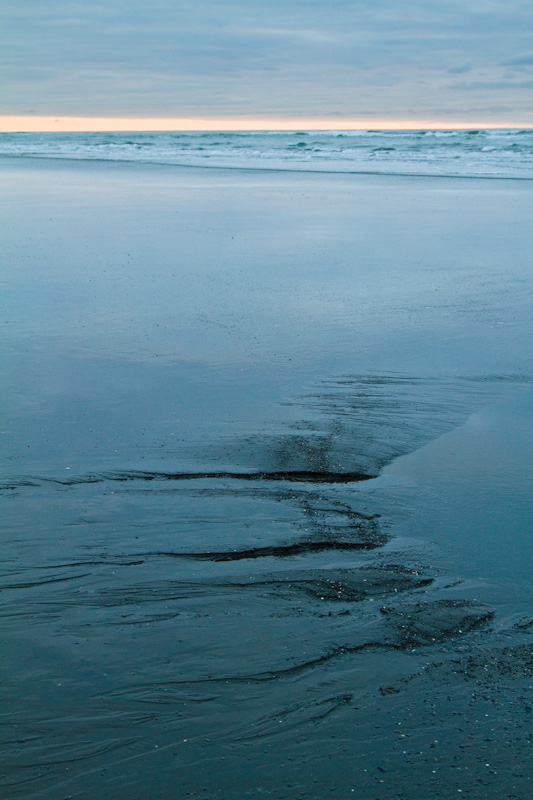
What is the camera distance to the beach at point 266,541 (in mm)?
2527

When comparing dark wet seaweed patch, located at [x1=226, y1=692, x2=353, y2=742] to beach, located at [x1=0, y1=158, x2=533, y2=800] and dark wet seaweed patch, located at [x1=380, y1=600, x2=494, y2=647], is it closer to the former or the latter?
beach, located at [x1=0, y1=158, x2=533, y2=800]

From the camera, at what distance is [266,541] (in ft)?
12.3

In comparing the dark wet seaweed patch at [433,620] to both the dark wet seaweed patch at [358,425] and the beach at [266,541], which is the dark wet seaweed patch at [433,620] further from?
the dark wet seaweed patch at [358,425]

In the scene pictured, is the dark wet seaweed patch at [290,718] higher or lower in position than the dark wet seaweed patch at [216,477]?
lower

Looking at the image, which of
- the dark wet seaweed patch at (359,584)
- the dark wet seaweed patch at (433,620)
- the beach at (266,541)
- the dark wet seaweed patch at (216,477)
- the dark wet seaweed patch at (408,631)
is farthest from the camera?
the dark wet seaweed patch at (216,477)

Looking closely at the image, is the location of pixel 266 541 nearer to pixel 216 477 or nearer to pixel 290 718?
pixel 216 477

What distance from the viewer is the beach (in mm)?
2527

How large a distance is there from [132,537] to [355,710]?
60.6 inches

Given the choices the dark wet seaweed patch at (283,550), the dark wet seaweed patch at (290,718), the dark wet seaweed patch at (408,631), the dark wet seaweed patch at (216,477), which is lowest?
the dark wet seaweed patch at (290,718)

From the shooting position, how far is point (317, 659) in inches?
115

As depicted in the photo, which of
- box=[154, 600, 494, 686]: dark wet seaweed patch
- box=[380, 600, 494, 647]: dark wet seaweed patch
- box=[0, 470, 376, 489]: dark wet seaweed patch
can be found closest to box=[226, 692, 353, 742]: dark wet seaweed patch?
box=[154, 600, 494, 686]: dark wet seaweed patch

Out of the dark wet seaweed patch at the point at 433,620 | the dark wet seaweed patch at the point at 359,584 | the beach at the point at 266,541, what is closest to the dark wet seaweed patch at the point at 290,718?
the beach at the point at 266,541

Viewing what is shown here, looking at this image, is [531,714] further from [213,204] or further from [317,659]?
[213,204]

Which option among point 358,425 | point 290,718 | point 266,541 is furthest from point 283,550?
point 358,425
